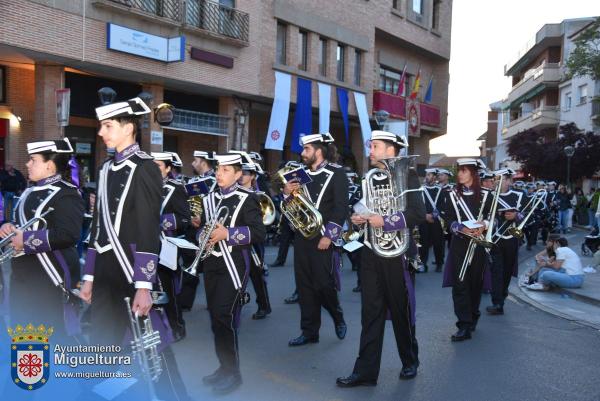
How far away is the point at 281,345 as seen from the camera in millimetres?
6559

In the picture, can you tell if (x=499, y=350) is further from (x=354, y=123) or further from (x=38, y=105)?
(x=354, y=123)

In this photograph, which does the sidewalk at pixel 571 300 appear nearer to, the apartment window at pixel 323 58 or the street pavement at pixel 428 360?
the street pavement at pixel 428 360

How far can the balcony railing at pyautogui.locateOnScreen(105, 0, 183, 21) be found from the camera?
1759 centimetres

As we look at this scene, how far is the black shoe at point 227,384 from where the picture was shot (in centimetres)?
495

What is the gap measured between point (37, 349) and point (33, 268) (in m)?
0.75

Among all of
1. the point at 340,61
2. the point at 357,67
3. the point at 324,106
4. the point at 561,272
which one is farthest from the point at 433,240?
the point at 357,67

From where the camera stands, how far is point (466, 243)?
23.0 feet

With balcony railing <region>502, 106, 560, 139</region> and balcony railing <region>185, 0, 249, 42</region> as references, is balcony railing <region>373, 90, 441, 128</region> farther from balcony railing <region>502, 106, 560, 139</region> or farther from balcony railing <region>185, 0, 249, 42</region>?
balcony railing <region>502, 106, 560, 139</region>

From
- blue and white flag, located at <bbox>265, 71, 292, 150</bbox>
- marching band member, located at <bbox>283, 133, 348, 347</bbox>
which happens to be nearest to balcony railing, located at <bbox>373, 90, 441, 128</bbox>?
blue and white flag, located at <bbox>265, 71, 292, 150</bbox>

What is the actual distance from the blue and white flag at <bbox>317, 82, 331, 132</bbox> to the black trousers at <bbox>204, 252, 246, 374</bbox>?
67.5 ft

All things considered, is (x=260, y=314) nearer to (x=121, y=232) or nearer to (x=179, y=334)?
(x=179, y=334)

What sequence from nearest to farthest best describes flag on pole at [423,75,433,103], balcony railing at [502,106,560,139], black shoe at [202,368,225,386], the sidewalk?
black shoe at [202,368,225,386], the sidewalk, flag on pole at [423,75,433,103], balcony railing at [502,106,560,139]

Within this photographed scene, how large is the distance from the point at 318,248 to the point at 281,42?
19061mm

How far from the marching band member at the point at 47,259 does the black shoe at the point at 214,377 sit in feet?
3.88
